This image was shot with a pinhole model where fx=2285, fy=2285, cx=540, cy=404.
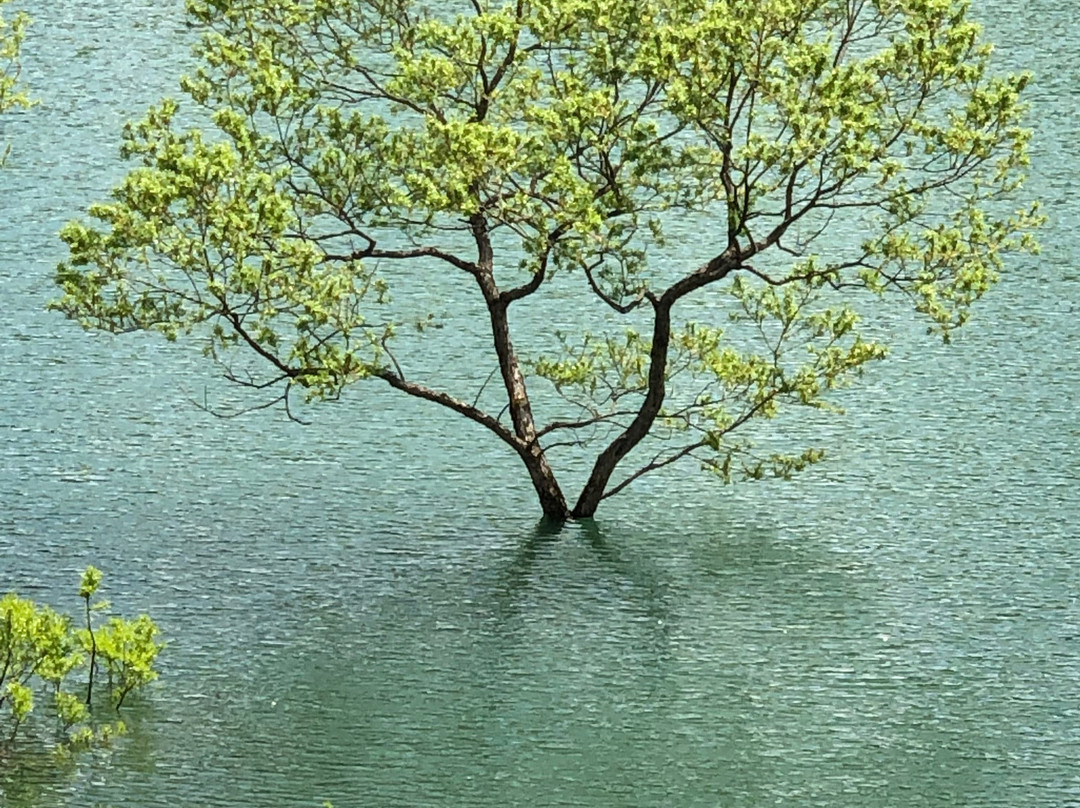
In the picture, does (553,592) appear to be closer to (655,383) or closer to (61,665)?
(655,383)

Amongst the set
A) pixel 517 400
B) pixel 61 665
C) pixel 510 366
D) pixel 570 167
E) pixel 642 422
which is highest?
pixel 570 167

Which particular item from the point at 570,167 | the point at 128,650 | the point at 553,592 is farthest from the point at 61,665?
the point at 570,167

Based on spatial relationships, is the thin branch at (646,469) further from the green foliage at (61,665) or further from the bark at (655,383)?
the green foliage at (61,665)

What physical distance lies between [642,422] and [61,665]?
9.87 ft

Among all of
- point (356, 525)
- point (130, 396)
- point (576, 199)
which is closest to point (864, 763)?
point (576, 199)

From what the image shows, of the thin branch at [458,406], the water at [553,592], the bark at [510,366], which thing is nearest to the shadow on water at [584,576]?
the water at [553,592]

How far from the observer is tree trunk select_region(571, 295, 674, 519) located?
9.71 metres

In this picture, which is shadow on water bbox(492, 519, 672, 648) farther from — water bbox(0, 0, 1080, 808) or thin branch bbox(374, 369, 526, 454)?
thin branch bbox(374, 369, 526, 454)

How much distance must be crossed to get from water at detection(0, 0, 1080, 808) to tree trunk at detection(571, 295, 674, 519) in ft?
0.57

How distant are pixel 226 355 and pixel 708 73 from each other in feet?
15.7

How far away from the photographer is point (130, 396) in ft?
39.5

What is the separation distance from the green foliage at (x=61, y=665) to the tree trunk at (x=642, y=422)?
2.33 meters

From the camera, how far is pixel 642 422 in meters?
9.91

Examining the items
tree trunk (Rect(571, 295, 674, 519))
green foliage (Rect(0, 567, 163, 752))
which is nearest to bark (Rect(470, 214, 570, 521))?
tree trunk (Rect(571, 295, 674, 519))
